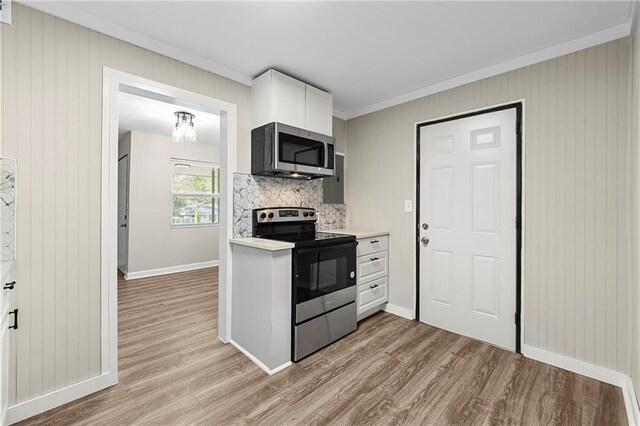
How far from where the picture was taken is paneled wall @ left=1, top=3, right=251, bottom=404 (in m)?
1.62

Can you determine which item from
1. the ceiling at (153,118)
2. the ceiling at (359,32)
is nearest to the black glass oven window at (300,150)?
the ceiling at (359,32)

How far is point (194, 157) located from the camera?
542cm

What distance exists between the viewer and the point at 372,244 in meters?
3.03

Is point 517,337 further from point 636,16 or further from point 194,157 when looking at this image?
point 194,157

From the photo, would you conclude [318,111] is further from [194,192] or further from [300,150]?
[194,192]

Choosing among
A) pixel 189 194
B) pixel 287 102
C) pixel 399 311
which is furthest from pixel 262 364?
pixel 189 194

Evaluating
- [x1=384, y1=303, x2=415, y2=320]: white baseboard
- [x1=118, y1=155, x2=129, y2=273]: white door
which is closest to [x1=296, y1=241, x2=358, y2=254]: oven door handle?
[x1=384, y1=303, x2=415, y2=320]: white baseboard

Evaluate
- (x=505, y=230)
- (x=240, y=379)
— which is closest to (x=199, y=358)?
(x=240, y=379)

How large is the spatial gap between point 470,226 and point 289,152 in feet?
5.73

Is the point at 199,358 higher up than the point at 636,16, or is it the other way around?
the point at 636,16

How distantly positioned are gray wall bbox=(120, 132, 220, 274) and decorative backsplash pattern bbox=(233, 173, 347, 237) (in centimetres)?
315

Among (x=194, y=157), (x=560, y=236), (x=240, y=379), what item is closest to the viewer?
(x=240, y=379)

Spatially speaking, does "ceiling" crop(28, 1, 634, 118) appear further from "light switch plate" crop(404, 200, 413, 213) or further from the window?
the window

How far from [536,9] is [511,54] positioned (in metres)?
0.55
